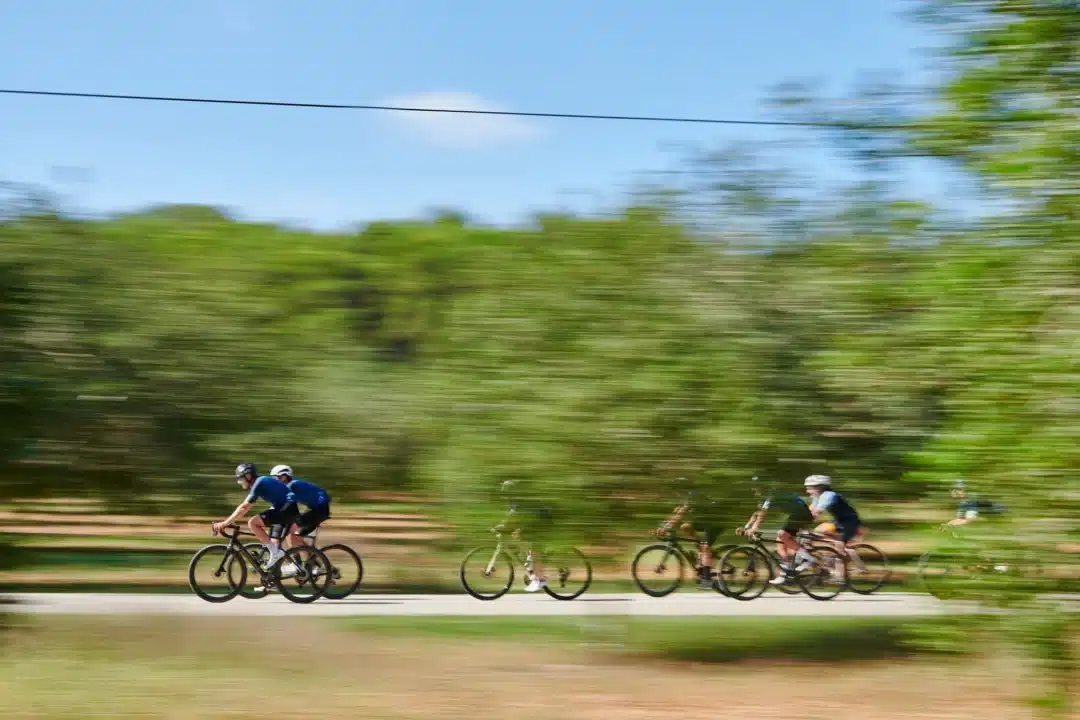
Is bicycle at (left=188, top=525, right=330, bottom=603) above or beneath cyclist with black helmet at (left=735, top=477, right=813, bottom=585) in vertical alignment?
beneath

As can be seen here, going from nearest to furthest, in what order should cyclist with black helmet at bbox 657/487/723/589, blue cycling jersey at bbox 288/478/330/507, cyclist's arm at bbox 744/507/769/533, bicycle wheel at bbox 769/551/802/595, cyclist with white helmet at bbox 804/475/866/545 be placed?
cyclist with white helmet at bbox 804/475/866/545
cyclist with black helmet at bbox 657/487/723/589
cyclist's arm at bbox 744/507/769/533
blue cycling jersey at bbox 288/478/330/507
bicycle wheel at bbox 769/551/802/595

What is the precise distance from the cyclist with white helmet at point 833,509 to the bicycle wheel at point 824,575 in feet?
1.44

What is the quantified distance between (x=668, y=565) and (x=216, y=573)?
488cm

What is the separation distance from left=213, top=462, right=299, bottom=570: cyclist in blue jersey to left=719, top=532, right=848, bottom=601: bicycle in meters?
4.70

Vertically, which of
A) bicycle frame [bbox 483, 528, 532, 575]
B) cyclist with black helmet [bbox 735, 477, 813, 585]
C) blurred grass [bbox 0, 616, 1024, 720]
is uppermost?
cyclist with black helmet [bbox 735, 477, 813, 585]

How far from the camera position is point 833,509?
422 inches

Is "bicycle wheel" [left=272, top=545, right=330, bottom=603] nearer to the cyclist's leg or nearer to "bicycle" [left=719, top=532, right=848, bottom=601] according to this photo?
the cyclist's leg

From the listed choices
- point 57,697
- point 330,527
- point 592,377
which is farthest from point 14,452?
point 330,527

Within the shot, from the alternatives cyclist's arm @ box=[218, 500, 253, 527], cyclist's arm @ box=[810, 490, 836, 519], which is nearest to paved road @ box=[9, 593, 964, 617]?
cyclist's arm @ box=[218, 500, 253, 527]

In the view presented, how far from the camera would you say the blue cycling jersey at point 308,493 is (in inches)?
480

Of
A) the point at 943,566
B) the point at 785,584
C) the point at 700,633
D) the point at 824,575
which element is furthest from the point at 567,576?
the point at 943,566

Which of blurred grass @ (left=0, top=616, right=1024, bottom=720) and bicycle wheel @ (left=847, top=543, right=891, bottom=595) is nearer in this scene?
blurred grass @ (left=0, top=616, right=1024, bottom=720)

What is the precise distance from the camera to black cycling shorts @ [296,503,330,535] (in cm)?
1252

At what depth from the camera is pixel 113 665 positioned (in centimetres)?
866
